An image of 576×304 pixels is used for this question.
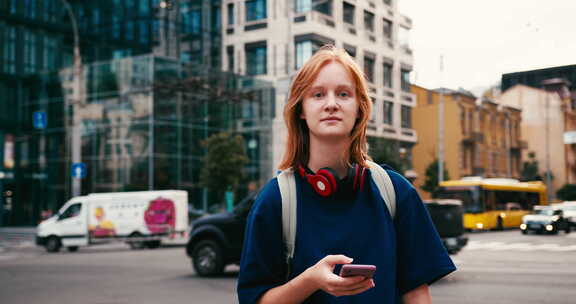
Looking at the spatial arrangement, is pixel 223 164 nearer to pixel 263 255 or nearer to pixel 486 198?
pixel 486 198

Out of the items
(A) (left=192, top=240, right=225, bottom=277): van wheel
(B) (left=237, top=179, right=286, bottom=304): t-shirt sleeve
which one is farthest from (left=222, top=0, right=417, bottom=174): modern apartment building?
(B) (left=237, top=179, right=286, bottom=304): t-shirt sleeve

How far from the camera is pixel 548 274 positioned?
12.2 meters

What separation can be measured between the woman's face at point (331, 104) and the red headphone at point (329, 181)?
0.46ft

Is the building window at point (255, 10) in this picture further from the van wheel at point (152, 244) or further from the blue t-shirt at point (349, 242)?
the van wheel at point (152, 244)

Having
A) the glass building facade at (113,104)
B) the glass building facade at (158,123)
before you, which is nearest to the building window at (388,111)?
the glass building facade at (113,104)

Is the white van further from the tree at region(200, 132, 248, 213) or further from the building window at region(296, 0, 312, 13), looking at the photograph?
the building window at region(296, 0, 312, 13)

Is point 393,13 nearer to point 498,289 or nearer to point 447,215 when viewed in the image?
point 498,289

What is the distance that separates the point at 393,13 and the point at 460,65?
1.34m

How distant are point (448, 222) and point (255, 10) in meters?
6.82

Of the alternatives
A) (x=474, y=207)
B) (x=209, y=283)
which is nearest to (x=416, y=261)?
(x=209, y=283)

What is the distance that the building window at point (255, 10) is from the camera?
33.7ft

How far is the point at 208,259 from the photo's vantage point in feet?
44.3

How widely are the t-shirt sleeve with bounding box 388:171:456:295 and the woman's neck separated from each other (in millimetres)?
193

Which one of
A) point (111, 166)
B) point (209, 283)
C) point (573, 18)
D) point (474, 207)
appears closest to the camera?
point (573, 18)
